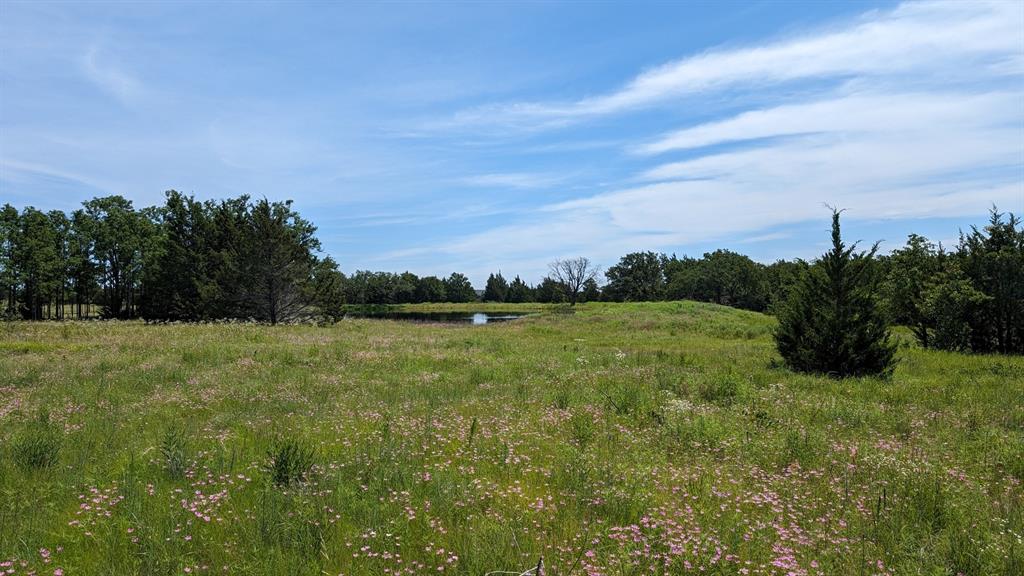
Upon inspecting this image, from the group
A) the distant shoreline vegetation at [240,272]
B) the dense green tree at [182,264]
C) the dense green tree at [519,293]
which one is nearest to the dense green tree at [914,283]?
the distant shoreline vegetation at [240,272]

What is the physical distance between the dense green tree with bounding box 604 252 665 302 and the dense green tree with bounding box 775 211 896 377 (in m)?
111

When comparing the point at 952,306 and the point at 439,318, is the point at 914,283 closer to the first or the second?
the point at 952,306

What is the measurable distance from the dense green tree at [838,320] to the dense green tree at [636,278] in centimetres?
11104

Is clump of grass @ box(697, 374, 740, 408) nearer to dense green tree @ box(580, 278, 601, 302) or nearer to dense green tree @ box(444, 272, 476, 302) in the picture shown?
dense green tree @ box(580, 278, 601, 302)

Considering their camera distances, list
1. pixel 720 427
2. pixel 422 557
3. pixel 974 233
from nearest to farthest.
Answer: pixel 422 557 → pixel 720 427 → pixel 974 233

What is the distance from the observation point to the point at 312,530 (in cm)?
436

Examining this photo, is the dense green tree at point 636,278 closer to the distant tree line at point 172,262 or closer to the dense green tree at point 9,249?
the distant tree line at point 172,262

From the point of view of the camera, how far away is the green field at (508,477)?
→ 4035mm

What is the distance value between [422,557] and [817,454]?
5666 mm

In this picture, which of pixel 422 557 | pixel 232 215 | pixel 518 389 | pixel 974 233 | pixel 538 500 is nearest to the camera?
pixel 422 557

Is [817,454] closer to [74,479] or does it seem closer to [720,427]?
[720,427]

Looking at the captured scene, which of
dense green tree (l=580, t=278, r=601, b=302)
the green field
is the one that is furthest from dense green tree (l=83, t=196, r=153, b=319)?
dense green tree (l=580, t=278, r=601, b=302)

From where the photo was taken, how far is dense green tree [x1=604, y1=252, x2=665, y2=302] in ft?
419

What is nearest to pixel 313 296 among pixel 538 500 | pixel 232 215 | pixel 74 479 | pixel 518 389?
pixel 232 215
